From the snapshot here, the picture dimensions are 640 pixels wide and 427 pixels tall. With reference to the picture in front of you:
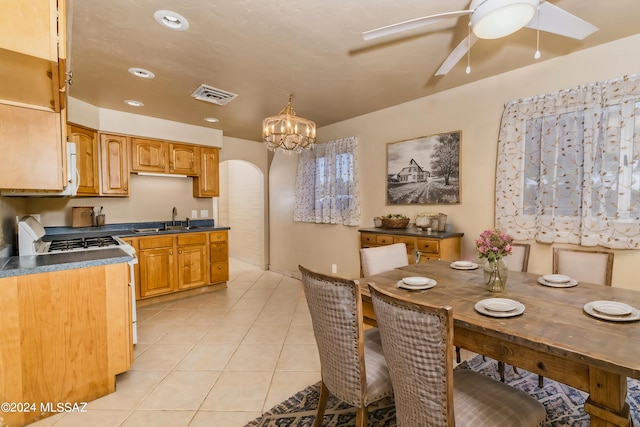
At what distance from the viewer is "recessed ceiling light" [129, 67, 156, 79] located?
267cm

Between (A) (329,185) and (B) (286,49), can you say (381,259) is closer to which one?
(B) (286,49)

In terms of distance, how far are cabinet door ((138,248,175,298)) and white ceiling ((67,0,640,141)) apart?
1.93 m

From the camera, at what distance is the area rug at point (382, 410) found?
1.73 m

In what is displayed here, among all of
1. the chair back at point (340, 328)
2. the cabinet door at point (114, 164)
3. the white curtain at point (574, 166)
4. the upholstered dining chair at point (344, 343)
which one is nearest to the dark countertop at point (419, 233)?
the white curtain at point (574, 166)

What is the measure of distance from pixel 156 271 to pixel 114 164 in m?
1.53

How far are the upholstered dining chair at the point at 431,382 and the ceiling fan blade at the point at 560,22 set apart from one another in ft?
5.27

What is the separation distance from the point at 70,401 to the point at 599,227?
4073 millimetres

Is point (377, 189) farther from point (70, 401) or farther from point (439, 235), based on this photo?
point (70, 401)

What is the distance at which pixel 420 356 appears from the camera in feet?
3.35

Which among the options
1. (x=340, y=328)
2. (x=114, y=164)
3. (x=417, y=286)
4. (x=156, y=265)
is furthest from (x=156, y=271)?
(x=417, y=286)

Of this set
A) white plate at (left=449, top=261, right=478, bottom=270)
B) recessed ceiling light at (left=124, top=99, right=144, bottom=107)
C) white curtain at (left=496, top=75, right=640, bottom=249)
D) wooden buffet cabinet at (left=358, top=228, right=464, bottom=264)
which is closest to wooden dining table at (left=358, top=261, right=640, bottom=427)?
white plate at (left=449, top=261, right=478, bottom=270)

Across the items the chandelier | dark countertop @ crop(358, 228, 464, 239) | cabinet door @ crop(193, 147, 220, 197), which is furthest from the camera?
cabinet door @ crop(193, 147, 220, 197)

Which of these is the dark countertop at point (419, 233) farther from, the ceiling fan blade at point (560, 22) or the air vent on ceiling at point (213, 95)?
the air vent on ceiling at point (213, 95)

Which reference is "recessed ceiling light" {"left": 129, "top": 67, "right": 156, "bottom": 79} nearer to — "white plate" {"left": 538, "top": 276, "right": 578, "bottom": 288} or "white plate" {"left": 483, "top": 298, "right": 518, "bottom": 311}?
"white plate" {"left": 483, "top": 298, "right": 518, "bottom": 311}
